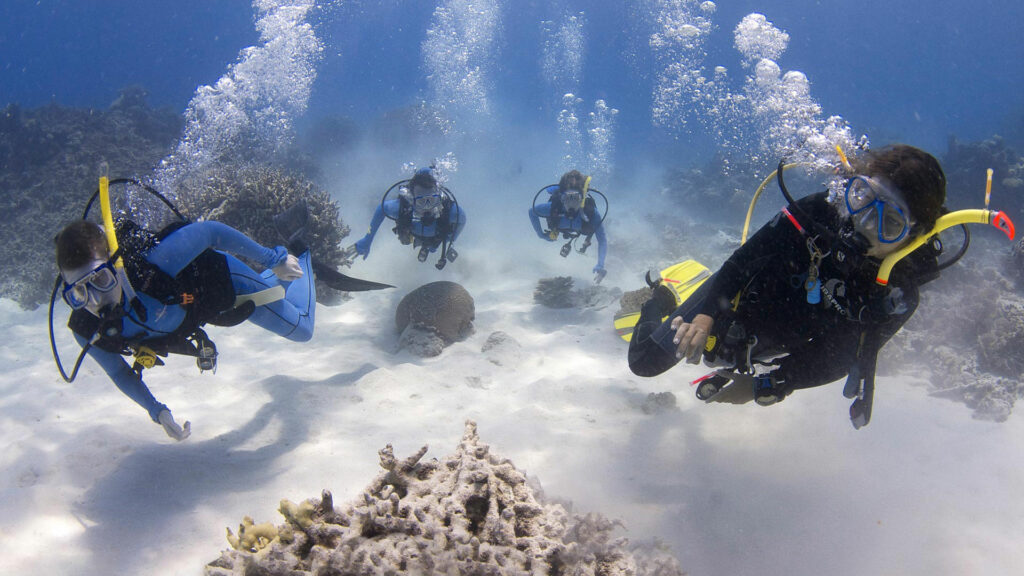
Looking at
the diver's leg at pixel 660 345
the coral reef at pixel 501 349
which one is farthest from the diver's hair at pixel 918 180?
the coral reef at pixel 501 349

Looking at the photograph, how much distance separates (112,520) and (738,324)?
422 cm

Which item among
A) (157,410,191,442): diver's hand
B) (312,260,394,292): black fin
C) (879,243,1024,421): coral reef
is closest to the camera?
(157,410,191,442): diver's hand

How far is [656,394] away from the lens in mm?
4805

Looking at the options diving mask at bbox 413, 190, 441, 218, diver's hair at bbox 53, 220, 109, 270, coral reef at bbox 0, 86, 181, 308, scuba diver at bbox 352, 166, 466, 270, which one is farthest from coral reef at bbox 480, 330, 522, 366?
coral reef at bbox 0, 86, 181, 308

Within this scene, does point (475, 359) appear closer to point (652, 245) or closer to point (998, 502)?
point (998, 502)

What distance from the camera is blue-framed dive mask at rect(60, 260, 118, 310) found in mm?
2785

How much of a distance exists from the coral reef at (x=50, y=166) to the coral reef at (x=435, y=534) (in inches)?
387

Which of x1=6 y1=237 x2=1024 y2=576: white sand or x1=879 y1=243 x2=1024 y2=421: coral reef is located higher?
x1=6 y1=237 x2=1024 y2=576: white sand

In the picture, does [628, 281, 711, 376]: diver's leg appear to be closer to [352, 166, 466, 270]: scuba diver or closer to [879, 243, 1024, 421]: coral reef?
[352, 166, 466, 270]: scuba diver

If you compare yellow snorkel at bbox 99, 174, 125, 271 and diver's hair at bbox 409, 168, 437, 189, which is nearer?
yellow snorkel at bbox 99, 174, 125, 271

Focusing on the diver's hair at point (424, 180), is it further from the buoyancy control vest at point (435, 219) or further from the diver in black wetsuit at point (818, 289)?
the diver in black wetsuit at point (818, 289)

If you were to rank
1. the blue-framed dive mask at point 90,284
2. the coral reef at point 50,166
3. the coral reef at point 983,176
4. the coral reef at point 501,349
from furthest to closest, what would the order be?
the coral reef at point 983,176 < the coral reef at point 50,166 < the coral reef at point 501,349 < the blue-framed dive mask at point 90,284

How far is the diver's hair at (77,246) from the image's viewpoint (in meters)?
2.72

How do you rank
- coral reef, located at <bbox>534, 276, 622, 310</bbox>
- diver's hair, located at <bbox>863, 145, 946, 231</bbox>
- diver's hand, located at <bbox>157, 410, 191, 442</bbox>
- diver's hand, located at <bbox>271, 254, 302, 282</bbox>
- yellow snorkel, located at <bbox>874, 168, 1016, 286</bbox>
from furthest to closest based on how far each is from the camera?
coral reef, located at <bbox>534, 276, 622, 310</bbox> < diver's hand, located at <bbox>271, 254, 302, 282</bbox> < diver's hand, located at <bbox>157, 410, 191, 442</bbox> < diver's hair, located at <bbox>863, 145, 946, 231</bbox> < yellow snorkel, located at <bbox>874, 168, 1016, 286</bbox>
